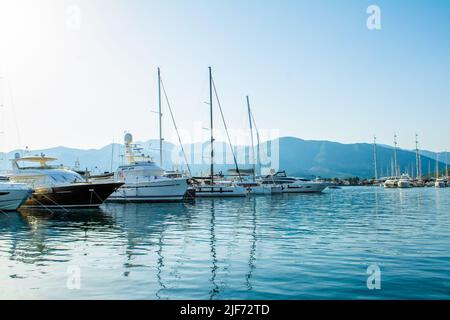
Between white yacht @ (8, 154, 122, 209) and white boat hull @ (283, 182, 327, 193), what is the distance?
4775 centimetres

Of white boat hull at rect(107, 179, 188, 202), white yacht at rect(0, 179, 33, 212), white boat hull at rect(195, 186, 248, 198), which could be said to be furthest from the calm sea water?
white boat hull at rect(195, 186, 248, 198)

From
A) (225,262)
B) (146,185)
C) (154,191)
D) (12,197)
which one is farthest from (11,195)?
(225,262)

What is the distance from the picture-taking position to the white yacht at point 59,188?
137ft

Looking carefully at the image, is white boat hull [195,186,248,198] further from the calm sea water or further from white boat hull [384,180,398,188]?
white boat hull [384,180,398,188]

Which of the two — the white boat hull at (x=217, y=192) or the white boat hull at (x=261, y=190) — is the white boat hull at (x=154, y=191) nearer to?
the white boat hull at (x=217, y=192)

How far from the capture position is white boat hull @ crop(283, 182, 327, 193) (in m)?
85.9

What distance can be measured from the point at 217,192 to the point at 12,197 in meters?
33.6

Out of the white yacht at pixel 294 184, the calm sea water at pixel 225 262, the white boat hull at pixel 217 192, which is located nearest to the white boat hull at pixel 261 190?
the white yacht at pixel 294 184

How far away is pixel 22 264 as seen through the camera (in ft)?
48.5

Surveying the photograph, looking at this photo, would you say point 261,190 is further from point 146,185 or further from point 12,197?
point 12,197
